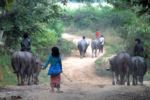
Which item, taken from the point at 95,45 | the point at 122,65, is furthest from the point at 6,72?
the point at 95,45

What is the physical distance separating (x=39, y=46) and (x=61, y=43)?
6.25 metres

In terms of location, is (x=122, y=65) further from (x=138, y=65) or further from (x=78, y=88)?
(x=78, y=88)

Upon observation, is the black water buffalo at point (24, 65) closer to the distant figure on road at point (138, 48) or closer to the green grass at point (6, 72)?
the green grass at point (6, 72)

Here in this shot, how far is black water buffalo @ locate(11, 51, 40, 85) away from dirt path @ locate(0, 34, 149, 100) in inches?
39.8

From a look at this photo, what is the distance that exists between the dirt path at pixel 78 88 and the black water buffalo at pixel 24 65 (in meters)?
1.01

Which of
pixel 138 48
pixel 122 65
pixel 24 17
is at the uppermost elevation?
pixel 24 17

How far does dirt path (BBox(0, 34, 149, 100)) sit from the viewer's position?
13.3 meters

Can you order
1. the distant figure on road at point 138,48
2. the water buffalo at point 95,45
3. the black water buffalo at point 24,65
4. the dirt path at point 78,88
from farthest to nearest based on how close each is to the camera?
1. the water buffalo at point 95,45
2. the distant figure on road at point 138,48
3. the black water buffalo at point 24,65
4. the dirt path at point 78,88

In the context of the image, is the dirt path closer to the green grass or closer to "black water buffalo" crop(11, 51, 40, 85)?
"black water buffalo" crop(11, 51, 40, 85)

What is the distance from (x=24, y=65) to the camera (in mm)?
18375

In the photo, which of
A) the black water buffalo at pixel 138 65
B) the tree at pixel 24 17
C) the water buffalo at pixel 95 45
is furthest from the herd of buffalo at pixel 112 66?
the water buffalo at pixel 95 45

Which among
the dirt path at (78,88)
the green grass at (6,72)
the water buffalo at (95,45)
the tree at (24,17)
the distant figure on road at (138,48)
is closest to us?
the dirt path at (78,88)

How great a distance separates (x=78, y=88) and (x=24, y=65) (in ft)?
9.55

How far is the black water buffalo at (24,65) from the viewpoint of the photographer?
1809 centimetres
